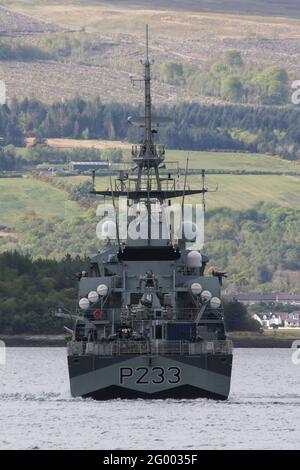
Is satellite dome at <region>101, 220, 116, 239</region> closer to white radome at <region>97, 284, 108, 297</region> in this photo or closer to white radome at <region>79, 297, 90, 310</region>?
white radome at <region>97, 284, 108, 297</region>

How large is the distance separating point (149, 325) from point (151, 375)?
3.03 meters

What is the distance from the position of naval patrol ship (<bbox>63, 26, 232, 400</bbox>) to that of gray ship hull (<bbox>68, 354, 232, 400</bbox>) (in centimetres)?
5

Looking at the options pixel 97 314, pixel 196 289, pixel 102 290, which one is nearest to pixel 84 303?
pixel 97 314

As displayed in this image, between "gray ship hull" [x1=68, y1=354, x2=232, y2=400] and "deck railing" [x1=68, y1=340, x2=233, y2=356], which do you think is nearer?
"gray ship hull" [x1=68, y1=354, x2=232, y2=400]

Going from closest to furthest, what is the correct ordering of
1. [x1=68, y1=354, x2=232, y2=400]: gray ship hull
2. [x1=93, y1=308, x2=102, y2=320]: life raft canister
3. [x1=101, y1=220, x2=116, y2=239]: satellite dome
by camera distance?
[x1=68, y1=354, x2=232, y2=400]: gray ship hull
[x1=93, y1=308, x2=102, y2=320]: life raft canister
[x1=101, y1=220, x2=116, y2=239]: satellite dome

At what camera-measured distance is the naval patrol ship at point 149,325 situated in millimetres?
86125

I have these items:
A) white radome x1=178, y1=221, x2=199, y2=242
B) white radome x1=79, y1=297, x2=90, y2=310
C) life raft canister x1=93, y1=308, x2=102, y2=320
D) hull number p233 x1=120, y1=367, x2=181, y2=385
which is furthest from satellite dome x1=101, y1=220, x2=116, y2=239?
hull number p233 x1=120, y1=367, x2=181, y2=385

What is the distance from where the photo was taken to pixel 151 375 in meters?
86.0

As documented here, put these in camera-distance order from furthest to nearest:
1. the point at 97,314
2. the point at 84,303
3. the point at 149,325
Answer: the point at 84,303, the point at 97,314, the point at 149,325

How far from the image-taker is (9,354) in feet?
605

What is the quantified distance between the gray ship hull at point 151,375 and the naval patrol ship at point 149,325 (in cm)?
5

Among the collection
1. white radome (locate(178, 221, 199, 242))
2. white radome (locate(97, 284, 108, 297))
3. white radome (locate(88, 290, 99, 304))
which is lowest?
white radome (locate(88, 290, 99, 304))

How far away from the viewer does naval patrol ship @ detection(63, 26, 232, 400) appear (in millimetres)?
86125

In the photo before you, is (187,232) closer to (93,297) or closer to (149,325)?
(93,297)
